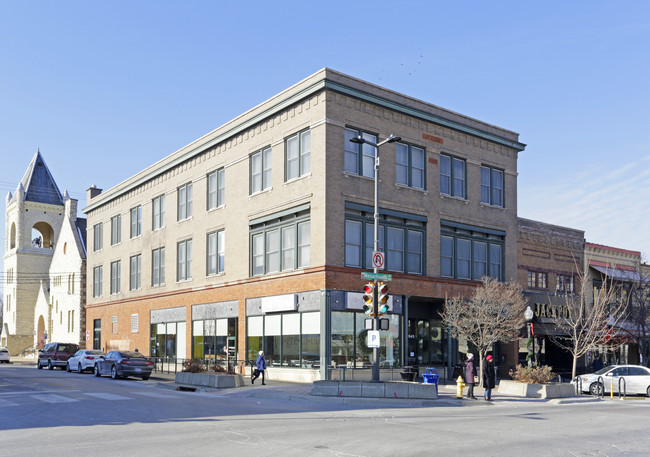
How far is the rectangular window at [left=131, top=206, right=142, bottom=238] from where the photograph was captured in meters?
49.7

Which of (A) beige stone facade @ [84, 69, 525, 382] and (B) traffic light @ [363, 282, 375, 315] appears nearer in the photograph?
(B) traffic light @ [363, 282, 375, 315]

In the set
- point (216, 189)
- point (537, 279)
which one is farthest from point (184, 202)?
point (537, 279)

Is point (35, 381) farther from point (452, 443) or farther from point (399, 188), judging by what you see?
point (452, 443)

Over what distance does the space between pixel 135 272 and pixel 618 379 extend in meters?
33.2

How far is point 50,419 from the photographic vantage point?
56.6ft

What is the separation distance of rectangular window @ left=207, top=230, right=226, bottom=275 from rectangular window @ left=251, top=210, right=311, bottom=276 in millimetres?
3392

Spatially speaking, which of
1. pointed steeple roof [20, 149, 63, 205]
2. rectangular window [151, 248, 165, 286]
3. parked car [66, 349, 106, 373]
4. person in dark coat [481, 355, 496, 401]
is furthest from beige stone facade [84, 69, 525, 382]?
pointed steeple roof [20, 149, 63, 205]

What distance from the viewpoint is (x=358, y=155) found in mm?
32625

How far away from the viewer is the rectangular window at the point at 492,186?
39031 millimetres

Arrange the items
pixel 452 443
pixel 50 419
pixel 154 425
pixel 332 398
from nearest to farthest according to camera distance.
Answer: pixel 452 443, pixel 154 425, pixel 50 419, pixel 332 398

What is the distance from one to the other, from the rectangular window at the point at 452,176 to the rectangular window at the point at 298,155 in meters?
8.07

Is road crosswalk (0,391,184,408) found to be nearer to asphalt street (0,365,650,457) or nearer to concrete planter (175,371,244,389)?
asphalt street (0,365,650,457)

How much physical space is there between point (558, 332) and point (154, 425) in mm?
31696

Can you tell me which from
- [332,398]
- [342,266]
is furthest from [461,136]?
[332,398]
